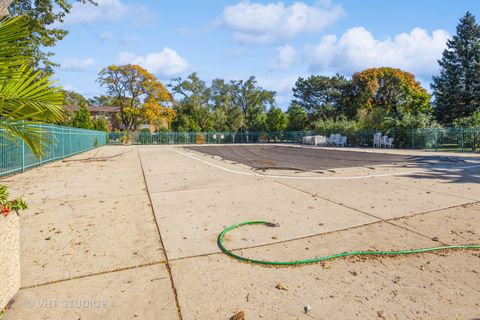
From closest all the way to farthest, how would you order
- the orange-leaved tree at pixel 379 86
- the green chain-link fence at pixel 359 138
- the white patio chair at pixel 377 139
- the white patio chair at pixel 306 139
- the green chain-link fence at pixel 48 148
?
the green chain-link fence at pixel 48 148 → the green chain-link fence at pixel 359 138 → the white patio chair at pixel 377 139 → the white patio chair at pixel 306 139 → the orange-leaved tree at pixel 379 86

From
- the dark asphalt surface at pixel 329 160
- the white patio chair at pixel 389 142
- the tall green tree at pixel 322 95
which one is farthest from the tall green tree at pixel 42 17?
the tall green tree at pixel 322 95

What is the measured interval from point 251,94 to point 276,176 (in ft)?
168

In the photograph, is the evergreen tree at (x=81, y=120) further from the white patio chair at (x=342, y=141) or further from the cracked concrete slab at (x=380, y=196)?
the cracked concrete slab at (x=380, y=196)

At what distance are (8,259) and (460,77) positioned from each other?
129ft

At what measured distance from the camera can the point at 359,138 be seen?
29125 mm

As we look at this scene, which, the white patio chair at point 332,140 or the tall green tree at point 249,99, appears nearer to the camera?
the white patio chair at point 332,140

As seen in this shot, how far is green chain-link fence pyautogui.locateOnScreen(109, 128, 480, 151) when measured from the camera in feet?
65.7

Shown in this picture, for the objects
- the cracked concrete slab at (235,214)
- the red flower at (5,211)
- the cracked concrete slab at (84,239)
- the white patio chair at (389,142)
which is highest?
the white patio chair at (389,142)

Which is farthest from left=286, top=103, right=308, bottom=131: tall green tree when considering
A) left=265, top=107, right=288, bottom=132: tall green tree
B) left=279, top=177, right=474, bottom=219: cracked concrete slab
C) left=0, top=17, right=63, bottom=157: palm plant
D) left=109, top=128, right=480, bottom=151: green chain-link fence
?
left=0, top=17, right=63, bottom=157: palm plant

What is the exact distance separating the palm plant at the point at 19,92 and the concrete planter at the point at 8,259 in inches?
22.7

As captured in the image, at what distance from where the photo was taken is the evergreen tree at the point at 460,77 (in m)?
30.3

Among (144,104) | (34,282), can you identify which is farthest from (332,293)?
(144,104)

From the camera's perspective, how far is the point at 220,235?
3236 millimetres

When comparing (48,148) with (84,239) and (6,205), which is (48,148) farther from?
(6,205)
